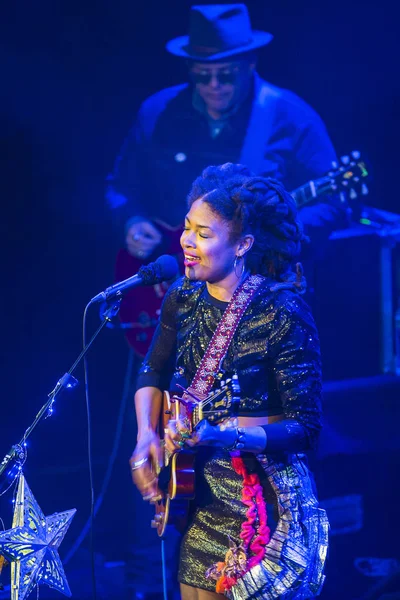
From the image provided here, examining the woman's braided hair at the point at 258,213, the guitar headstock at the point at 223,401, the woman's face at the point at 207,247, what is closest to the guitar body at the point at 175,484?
the guitar headstock at the point at 223,401

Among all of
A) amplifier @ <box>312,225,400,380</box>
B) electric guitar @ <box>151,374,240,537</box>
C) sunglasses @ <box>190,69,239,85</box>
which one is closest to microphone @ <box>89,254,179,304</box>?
electric guitar @ <box>151,374,240,537</box>

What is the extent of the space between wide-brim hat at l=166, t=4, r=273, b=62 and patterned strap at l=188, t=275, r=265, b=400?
2.41m

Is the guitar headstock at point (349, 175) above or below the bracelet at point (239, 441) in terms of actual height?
above

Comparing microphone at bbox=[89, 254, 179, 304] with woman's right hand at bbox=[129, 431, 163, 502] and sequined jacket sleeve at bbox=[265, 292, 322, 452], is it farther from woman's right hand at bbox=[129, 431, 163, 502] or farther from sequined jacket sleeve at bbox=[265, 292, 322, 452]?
woman's right hand at bbox=[129, 431, 163, 502]

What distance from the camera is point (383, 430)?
16.6 ft

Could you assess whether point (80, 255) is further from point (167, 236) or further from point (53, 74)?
point (53, 74)

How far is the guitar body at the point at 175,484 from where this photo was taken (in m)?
2.94

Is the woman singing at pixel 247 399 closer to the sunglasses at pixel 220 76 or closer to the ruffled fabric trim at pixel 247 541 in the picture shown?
the ruffled fabric trim at pixel 247 541

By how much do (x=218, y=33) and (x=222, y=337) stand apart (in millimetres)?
2627

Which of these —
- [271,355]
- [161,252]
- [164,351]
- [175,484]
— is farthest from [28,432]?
[161,252]

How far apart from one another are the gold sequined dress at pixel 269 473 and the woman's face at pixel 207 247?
168mm

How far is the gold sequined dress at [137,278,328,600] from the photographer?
278cm

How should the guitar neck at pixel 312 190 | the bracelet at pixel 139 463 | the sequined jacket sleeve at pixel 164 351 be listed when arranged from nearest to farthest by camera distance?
the bracelet at pixel 139 463 < the sequined jacket sleeve at pixel 164 351 < the guitar neck at pixel 312 190

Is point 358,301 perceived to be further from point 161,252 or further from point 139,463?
point 139,463
